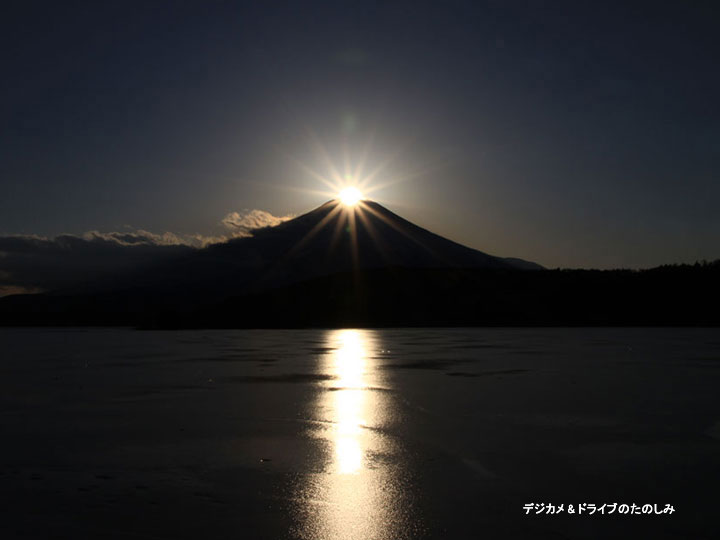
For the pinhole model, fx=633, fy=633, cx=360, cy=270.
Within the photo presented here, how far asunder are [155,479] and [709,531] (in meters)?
7.60

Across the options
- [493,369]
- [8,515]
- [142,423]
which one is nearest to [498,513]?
[8,515]

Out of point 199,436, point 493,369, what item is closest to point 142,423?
point 199,436

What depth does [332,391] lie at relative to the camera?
776 inches

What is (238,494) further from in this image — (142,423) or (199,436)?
(142,423)

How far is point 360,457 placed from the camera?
1103 cm

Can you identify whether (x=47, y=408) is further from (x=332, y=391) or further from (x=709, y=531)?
(x=709, y=531)

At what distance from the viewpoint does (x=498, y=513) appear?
8.05 m

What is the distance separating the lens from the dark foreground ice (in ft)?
25.4

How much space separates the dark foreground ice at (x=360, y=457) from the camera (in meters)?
7.75

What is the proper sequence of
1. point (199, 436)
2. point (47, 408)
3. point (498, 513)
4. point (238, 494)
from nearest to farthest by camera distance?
point (498, 513)
point (238, 494)
point (199, 436)
point (47, 408)

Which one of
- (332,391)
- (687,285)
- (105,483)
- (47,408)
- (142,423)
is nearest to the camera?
(105,483)

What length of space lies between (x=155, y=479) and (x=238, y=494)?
1.65 m

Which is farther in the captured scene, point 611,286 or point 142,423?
point 611,286

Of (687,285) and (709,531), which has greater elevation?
(687,285)
